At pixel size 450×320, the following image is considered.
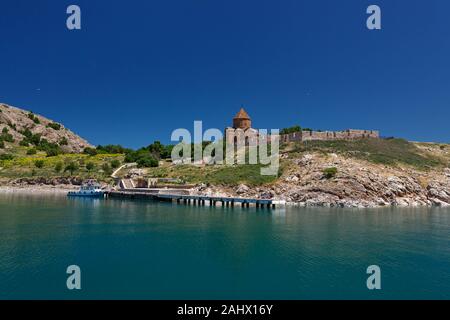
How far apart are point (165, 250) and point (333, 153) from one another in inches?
2213

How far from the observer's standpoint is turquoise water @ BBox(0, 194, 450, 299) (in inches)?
653

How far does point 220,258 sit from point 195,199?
36.9 meters

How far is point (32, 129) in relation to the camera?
481ft

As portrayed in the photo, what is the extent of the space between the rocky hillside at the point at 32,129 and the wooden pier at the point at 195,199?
268ft

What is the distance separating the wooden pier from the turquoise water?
16.7m

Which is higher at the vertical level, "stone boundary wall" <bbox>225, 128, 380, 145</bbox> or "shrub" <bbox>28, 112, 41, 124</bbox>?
"shrub" <bbox>28, 112, 41, 124</bbox>

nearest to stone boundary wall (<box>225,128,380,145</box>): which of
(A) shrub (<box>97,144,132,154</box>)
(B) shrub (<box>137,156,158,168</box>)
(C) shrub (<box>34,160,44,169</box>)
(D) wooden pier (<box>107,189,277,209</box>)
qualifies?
(B) shrub (<box>137,156,158,168</box>)

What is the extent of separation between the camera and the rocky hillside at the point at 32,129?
440ft

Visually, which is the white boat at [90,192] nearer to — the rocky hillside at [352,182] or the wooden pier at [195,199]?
the wooden pier at [195,199]

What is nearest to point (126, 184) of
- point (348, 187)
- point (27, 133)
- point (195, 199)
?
point (195, 199)

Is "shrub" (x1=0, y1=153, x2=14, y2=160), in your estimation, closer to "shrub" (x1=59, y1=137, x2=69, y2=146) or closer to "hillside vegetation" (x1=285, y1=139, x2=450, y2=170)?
"shrub" (x1=59, y1=137, x2=69, y2=146)

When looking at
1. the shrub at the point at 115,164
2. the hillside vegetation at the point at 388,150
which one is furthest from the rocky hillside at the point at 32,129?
the hillside vegetation at the point at 388,150

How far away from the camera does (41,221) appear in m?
34.9
